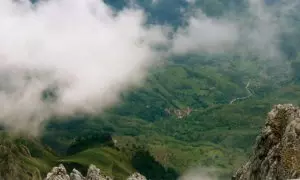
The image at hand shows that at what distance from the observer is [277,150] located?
50.5 meters

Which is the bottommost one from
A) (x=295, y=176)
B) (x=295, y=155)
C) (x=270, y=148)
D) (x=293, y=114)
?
(x=295, y=176)

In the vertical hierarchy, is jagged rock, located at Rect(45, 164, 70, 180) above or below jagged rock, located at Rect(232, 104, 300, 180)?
above

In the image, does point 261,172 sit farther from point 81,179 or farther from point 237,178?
point 81,179

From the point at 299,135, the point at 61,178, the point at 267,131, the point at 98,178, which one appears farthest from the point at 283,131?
the point at 98,178

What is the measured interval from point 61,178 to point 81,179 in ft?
63.6

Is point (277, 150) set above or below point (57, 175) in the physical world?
below

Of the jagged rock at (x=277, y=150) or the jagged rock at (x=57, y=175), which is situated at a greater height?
the jagged rock at (x=57, y=175)

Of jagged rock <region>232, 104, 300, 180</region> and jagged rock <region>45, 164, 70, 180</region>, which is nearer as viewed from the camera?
jagged rock <region>232, 104, 300, 180</region>

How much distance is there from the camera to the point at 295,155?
46.0 metres

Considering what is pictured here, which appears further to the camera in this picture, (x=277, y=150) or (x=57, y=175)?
(x=57, y=175)

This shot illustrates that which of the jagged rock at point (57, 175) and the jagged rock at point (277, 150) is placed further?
the jagged rock at point (57, 175)

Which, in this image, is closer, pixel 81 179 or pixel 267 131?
pixel 267 131

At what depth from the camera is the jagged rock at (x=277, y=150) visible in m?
46.0

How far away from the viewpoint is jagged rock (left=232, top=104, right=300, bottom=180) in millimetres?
45969
